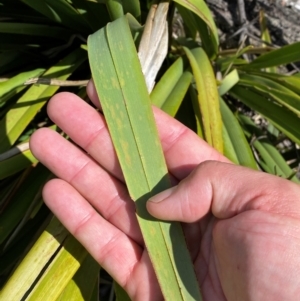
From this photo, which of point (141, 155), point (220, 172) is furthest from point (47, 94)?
point (220, 172)

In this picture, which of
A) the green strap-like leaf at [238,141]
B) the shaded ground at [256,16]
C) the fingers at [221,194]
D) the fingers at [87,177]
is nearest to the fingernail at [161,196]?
the fingers at [221,194]

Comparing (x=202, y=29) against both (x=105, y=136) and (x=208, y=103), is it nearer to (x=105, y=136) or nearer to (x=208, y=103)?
(x=208, y=103)

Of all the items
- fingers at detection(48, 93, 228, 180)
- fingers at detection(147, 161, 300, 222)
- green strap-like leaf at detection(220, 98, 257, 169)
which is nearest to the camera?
fingers at detection(147, 161, 300, 222)

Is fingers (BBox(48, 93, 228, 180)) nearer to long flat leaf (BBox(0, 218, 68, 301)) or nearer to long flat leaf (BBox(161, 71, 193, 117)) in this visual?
long flat leaf (BBox(161, 71, 193, 117))

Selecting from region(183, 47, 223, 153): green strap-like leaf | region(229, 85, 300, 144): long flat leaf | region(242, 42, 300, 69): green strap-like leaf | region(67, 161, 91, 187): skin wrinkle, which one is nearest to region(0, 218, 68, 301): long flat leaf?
region(67, 161, 91, 187): skin wrinkle

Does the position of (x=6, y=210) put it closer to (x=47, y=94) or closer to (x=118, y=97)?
(x=47, y=94)

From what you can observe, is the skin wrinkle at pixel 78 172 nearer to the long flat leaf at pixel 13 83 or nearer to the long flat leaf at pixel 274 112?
the long flat leaf at pixel 13 83

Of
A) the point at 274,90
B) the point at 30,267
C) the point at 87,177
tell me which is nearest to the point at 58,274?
the point at 30,267
